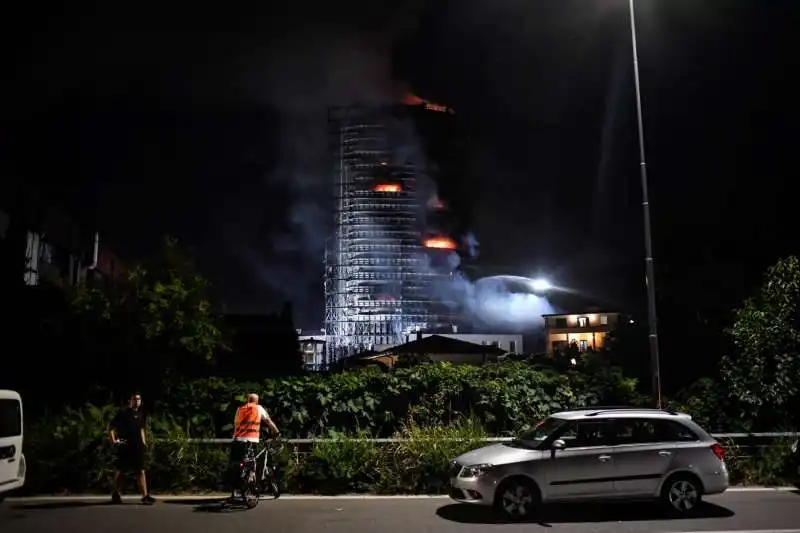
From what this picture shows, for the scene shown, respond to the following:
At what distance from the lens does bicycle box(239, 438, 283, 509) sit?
10.6 m

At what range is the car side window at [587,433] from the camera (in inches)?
400

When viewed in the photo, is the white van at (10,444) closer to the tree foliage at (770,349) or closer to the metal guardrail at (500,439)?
the metal guardrail at (500,439)

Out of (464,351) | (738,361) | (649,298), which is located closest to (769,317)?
(738,361)

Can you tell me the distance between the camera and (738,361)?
14727 millimetres

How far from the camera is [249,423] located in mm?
10891

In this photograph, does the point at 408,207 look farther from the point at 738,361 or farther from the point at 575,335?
the point at 738,361

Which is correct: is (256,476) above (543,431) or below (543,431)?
below

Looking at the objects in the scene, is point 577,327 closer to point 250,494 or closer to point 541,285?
point 541,285

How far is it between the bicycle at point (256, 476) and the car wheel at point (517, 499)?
377 centimetres

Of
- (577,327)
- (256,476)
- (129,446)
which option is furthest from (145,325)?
(577,327)

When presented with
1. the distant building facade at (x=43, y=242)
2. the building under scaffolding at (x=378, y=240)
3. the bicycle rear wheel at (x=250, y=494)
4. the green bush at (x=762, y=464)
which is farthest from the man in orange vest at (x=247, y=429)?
the building under scaffolding at (x=378, y=240)

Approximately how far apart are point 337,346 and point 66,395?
6575 cm

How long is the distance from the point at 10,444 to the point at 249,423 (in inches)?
135

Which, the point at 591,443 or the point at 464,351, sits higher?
the point at 464,351
